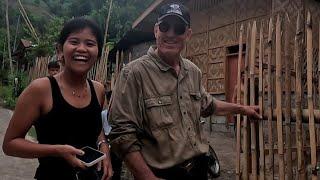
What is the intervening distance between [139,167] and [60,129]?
41 cm

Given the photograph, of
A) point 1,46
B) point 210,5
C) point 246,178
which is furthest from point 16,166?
point 1,46

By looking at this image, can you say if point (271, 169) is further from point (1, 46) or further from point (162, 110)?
point (1, 46)

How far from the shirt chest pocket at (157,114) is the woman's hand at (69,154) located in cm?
43

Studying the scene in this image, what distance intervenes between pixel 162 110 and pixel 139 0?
82.5 feet

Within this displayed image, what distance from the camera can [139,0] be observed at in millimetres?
26141

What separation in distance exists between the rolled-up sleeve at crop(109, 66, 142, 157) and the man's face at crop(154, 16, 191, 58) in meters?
0.23

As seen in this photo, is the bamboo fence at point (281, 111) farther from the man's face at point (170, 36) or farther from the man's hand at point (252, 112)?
the man's face at point (170, 36)

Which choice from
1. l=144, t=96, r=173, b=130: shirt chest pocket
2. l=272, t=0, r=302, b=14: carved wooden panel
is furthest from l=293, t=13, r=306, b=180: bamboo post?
l=272, t=0, r=302, b=14: carved wooden panel

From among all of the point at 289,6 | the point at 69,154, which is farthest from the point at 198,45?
the point at 69,154

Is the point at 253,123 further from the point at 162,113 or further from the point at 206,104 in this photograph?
the point at 162,113

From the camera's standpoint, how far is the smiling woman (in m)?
1.55

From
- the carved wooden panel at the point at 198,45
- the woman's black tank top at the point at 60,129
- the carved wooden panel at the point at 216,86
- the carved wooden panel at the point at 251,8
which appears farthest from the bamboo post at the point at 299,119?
the carved wooden panel at the point at 198,45

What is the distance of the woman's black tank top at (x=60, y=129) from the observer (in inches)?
63.1

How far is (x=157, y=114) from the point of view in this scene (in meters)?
1.84
